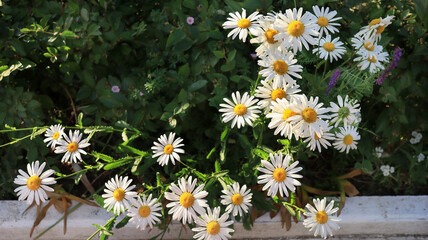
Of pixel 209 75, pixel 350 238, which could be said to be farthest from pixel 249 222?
pixel 209 75

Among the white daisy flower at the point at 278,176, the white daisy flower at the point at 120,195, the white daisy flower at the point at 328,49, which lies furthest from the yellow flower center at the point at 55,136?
the white daisy flower at the point at 328,49

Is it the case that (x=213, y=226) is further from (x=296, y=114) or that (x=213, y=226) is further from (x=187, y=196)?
(x=296, y=114)

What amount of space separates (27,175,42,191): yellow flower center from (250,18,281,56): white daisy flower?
827 millimetres

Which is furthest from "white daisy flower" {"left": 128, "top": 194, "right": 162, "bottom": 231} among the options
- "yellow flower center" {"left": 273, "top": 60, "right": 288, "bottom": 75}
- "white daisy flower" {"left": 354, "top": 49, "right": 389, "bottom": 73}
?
"white daisy flower" {"left": 354, "top": 49, "right": 389, "bottom": 73}

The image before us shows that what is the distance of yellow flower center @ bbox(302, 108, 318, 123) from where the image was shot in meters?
1.13

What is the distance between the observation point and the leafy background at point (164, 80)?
150 cm

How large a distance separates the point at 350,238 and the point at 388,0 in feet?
3.43

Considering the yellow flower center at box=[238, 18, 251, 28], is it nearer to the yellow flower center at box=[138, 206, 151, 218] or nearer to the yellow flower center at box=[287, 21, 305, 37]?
the yellow flower center at box=[287, 21, 305, 37]

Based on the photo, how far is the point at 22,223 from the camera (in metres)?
1.63

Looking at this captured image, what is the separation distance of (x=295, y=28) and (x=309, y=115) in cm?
26

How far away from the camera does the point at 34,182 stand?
4.25 ft

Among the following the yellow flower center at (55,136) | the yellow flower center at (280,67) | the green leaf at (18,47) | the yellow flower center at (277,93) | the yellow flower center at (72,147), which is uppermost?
the green leaf at (18,47)

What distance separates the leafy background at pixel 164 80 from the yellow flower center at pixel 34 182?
0.59ft

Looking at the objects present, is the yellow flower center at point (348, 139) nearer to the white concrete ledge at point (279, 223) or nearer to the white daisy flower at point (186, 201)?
the white concrete ledge at point (279, 223)
